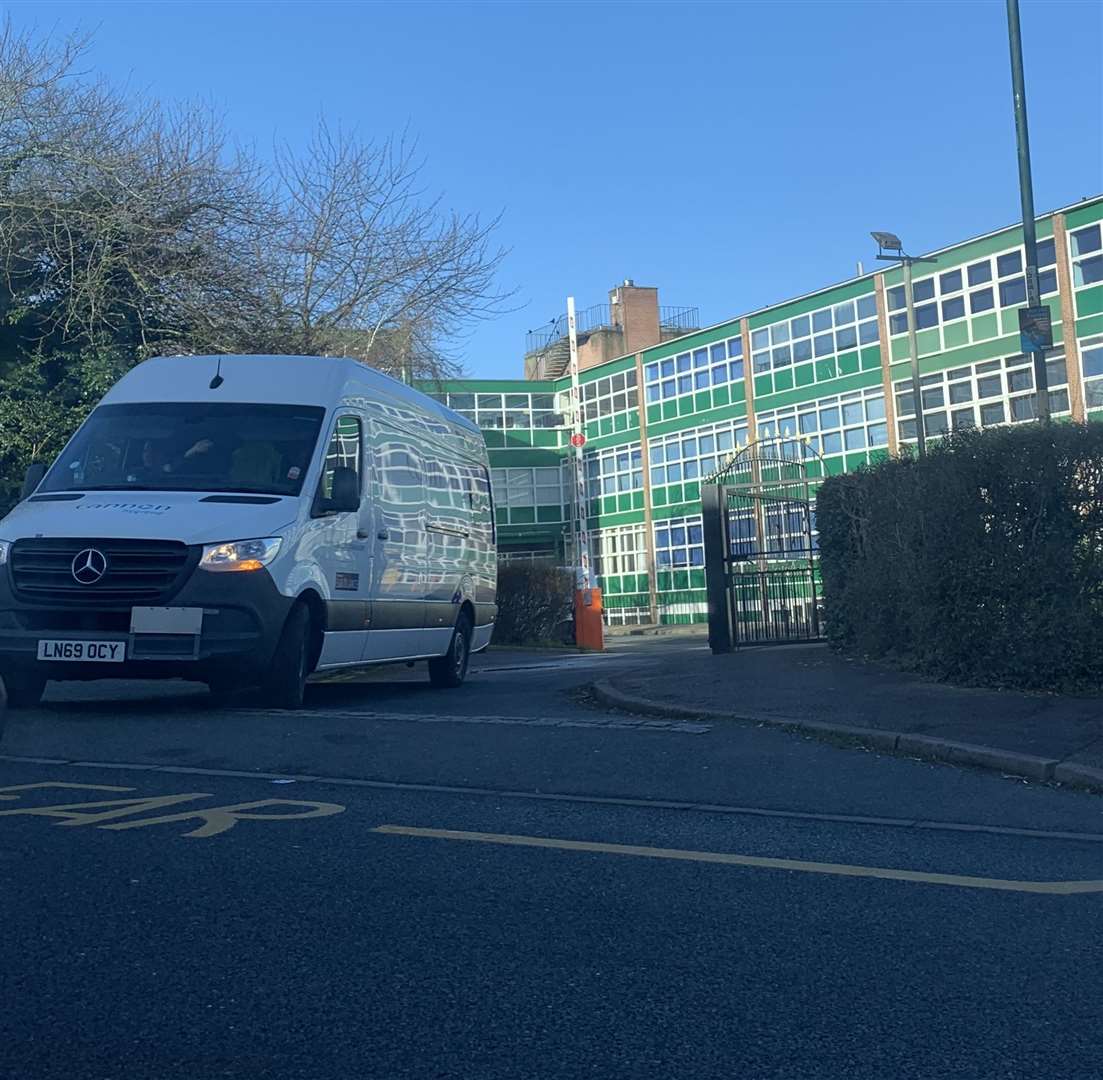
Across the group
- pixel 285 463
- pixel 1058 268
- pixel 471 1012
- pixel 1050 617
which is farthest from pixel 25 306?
pixel 1058 268

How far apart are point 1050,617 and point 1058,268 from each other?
29107 mm

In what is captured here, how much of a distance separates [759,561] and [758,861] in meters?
→ 10.9

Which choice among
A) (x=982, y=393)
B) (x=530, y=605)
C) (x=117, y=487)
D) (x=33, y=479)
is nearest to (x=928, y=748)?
(x=117, y=487)

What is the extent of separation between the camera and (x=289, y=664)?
404 inches

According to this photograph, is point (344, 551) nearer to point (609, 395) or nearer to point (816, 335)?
point (816, 335)

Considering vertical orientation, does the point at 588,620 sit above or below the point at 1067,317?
below

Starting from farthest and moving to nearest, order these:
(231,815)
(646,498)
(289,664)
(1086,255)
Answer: (646,498), (1086,255), (289,664), (231,815)

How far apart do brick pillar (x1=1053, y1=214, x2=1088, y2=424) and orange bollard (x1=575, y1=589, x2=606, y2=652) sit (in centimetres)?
1693

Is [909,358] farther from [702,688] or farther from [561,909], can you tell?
[561,909]

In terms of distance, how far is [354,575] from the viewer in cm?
1116

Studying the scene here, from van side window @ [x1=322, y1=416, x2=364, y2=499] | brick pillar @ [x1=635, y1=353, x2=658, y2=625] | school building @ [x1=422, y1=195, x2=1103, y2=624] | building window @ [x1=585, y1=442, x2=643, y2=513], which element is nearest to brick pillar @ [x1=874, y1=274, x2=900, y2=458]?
school building @ [x1=422, y1=195, x2=1103, y2=624]

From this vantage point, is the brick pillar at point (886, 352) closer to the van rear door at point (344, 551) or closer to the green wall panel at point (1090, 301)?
the green wall panel at point (1090, 301)

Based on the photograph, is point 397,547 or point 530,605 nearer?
point 397,547

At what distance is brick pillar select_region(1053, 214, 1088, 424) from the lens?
36094mm
